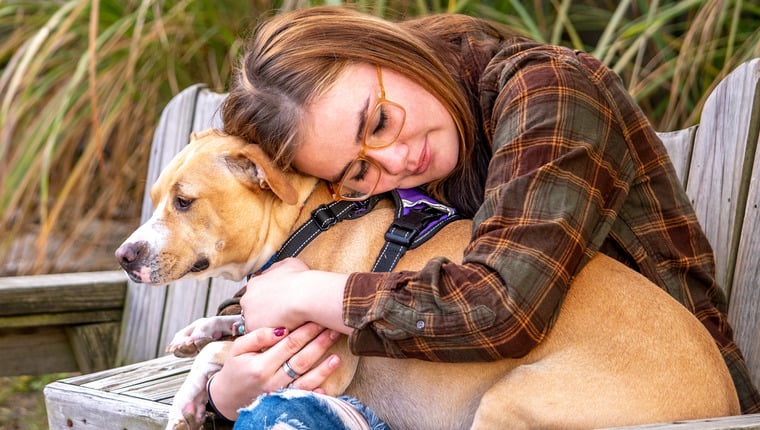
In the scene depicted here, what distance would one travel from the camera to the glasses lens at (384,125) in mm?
2230

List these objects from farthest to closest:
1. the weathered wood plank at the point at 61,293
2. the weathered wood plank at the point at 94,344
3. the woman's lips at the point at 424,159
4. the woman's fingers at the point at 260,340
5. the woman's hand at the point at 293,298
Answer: the weathered wood plank at the point at 94,344
the weathered wood plank at the point at 61,293
the woman's lips at the point at 424,159
the woman's fingers at the point at 260,340
the woman's hand at the point at 293,298

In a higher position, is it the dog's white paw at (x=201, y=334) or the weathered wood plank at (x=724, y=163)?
the weathered wood plank at (x=724, y=163)

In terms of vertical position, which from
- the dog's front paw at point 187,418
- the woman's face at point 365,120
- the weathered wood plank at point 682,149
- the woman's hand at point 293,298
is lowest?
the dog's front paw at point 187,418

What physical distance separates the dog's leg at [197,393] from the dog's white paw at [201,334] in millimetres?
90

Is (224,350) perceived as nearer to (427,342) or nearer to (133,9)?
(427,342)

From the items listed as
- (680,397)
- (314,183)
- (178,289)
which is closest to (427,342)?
(680,397)

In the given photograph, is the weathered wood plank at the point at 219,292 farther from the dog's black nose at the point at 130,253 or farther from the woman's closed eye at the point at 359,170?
the woman's closed eye at the point at 359,170

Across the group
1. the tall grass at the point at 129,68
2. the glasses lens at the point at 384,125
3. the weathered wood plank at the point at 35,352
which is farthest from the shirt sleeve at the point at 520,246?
the weathered wood plank at the point at 35,352

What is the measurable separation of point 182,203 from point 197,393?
49 cm

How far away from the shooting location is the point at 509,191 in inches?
78.0

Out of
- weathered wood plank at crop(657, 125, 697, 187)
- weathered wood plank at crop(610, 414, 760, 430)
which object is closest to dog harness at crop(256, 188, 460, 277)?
weathered wood plank at crop(657, 125, 697, 187)

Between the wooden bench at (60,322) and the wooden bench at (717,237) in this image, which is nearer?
the wooden bench at (717,237)

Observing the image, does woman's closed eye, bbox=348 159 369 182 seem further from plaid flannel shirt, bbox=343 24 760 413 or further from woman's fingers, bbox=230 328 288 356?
woman's fingers, bbox=230 328 288 356

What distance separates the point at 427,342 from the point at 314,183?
Result: 680mm
